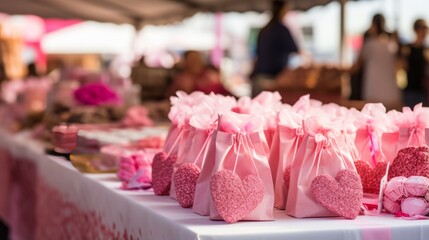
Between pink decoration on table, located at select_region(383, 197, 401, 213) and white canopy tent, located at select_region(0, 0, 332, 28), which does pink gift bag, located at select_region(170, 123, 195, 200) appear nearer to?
pink decoration on table, located at select_region(383, 197, 401, 213)

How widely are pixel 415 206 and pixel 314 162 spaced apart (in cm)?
27

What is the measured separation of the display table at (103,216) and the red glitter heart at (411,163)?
137 mm

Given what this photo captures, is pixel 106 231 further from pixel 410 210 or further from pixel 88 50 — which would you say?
pixel 88 50

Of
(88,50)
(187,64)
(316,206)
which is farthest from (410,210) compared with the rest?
(88,50)

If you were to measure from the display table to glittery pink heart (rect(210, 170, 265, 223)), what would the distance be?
0.03 metres

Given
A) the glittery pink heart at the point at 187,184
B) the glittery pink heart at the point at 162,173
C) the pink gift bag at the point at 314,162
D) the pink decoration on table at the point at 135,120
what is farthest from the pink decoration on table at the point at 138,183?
the pink decoration on table at the point at 135,120

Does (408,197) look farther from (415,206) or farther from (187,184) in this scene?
(187,184)

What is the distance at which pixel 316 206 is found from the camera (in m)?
2.17

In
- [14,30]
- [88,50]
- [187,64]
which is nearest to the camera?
[187,64]

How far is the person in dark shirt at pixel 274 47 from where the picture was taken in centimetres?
824

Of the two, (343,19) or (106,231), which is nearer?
(106,231)

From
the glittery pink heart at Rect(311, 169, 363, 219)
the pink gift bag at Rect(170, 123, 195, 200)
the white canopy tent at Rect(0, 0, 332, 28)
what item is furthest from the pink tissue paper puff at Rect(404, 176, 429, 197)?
the white canopy tent at Rect(0, 0, 332, 28)

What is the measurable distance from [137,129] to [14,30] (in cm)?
1046

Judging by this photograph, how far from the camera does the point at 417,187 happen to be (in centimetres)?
218
